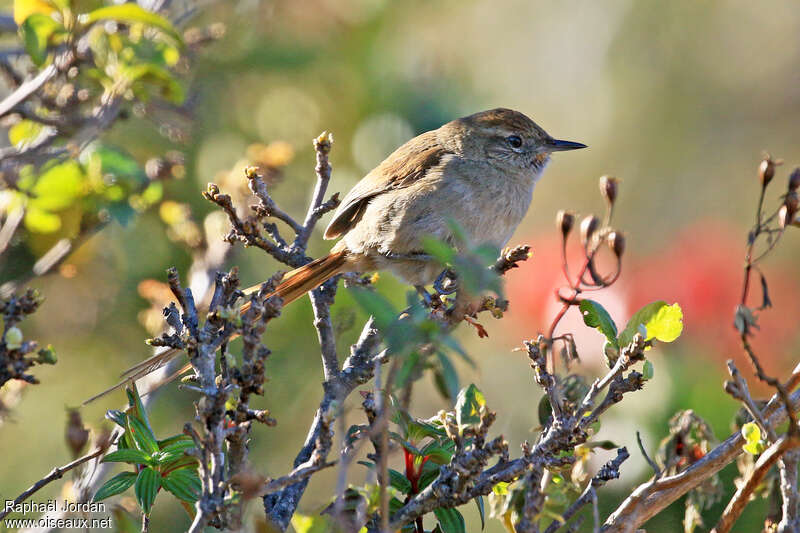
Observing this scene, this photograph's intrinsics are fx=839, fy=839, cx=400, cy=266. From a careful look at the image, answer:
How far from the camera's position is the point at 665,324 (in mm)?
2031

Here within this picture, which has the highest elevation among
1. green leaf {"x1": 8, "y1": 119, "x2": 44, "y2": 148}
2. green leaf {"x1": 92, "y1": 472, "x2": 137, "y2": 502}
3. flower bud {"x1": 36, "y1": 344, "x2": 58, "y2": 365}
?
green leaf {"x1": 8, "y1": 119, "x2": 44, "y2": 148}

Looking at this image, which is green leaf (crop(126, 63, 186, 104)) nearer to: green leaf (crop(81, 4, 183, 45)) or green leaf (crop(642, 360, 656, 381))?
green leaf (crop(81, 4, 183, 45))

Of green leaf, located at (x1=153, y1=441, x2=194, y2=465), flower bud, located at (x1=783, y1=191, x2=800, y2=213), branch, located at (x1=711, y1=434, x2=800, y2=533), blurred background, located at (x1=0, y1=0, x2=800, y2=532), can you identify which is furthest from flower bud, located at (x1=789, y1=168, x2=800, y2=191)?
green leaf, located at (x1=153, y1=441, x2=194, y2=465)

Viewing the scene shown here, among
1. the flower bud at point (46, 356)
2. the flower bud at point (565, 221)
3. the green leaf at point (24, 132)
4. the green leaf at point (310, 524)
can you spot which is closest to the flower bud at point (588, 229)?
the flower bud at point (565, 221)

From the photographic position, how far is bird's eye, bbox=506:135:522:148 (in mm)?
4387

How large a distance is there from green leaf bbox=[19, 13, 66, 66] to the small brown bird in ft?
4.58

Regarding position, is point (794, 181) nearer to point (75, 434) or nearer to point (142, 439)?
point (142, 439)

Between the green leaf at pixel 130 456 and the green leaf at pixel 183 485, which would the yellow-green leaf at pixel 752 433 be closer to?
the green leaf at pixel 183 485

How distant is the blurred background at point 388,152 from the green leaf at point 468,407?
706 mm

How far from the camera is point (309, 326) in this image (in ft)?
15.1

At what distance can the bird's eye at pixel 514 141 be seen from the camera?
439 cm

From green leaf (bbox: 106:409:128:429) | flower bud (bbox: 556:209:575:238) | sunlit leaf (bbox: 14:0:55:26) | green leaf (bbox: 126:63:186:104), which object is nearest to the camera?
green leaf (bbox: 106:409:128:429)

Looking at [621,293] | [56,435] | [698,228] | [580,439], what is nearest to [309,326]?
[56,435]

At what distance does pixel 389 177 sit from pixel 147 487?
2.42 meters
